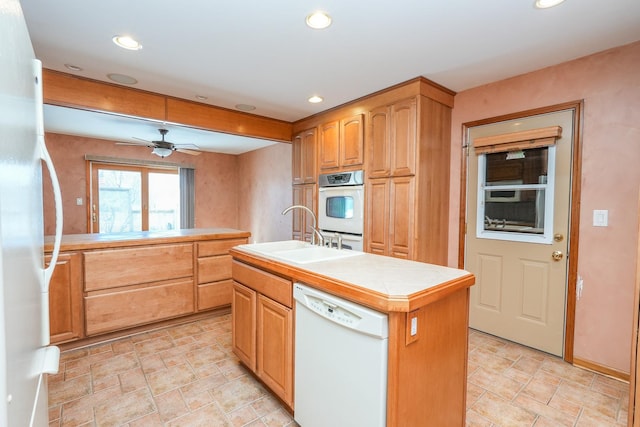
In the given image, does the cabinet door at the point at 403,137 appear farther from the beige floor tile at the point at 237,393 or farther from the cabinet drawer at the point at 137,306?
the cabinet drawer at the point at 137,306

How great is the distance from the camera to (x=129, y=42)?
7.39ft

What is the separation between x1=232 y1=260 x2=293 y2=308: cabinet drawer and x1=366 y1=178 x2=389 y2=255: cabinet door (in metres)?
1.55

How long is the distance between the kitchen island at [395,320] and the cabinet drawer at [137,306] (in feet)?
4.33

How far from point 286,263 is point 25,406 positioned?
113 centimetres

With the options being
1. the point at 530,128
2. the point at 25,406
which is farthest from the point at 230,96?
the point at 25,406

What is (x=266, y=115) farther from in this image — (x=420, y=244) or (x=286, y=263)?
(x=286, y=263)

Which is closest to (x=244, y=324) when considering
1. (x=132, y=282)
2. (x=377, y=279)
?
(x=377, y=279)

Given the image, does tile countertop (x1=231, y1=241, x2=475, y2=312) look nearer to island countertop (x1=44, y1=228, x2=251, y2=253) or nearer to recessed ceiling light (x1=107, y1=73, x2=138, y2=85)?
island countertop (x1=44, y1=228, x2=251, y2=253)

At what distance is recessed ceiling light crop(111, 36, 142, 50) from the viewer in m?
2.20

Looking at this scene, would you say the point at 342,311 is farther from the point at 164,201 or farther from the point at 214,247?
the point at 164,201

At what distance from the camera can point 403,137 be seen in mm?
2936

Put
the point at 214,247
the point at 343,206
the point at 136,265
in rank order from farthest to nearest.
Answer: the point at 343,206 → the point at 214,247 → the point at 136,265

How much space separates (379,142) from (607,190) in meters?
1.86

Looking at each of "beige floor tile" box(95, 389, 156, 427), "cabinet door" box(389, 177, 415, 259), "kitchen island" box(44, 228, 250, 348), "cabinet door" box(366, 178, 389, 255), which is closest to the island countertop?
Result: "kitchen island" box(44, 228, 250, 348)
